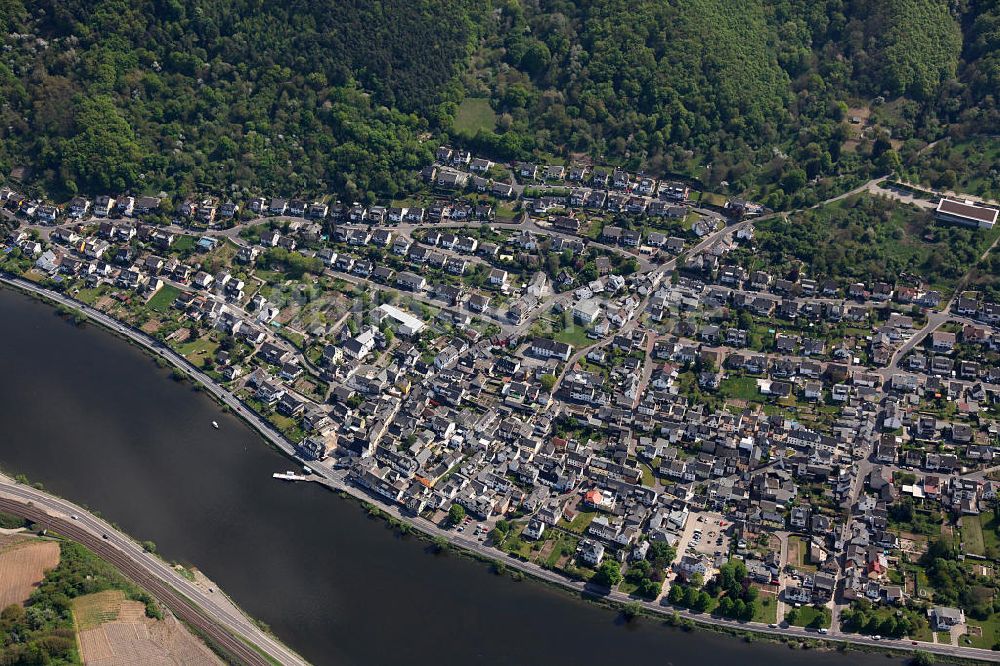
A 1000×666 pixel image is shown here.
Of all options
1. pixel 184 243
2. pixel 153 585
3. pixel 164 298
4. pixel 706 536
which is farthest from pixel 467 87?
pixel 153 585

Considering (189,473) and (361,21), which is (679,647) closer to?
(189,473)

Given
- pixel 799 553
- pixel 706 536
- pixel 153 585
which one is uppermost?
pixel 799 553

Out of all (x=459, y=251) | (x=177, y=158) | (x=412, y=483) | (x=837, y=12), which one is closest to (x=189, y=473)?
(x=412, y=483)

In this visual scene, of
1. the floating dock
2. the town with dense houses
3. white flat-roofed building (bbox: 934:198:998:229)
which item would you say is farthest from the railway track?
white flat-roofed building (bbox: 934:198:998:229)

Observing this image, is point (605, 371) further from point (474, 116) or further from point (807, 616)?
point (474, 116)

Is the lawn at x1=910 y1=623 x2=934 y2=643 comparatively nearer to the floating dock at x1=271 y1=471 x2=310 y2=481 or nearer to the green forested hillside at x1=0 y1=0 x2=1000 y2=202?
the floating dock at x1=271 y1=471 x2=310 y2=481
